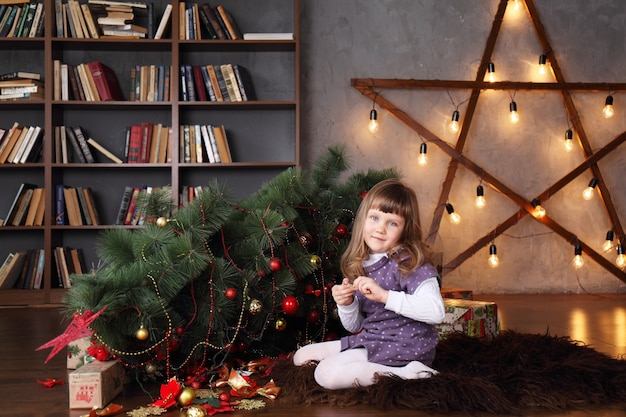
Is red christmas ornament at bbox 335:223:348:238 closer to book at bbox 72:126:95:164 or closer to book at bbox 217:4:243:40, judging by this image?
book at bbox 217:4:243:40

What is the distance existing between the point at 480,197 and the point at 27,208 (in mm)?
2510

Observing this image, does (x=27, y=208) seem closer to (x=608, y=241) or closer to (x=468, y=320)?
(x=468, y=320)

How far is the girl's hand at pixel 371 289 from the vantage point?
5.27 ft

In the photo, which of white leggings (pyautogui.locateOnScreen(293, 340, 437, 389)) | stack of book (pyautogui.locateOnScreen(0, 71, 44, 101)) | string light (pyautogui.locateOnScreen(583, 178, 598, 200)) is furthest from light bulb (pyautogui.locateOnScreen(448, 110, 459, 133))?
white leggings (pyautogui.locateOnScreen(293, 340, 437, 389))

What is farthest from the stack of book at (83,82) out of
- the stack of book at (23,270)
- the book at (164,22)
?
the stack of book at (23,270)

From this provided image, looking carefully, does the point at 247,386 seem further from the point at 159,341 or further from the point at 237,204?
the point at 237,204

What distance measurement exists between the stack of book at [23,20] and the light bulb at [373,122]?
1.86 meters

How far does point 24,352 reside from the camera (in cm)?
227

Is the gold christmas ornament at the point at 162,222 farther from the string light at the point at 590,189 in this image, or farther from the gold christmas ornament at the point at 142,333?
the string light at the point at 590,189

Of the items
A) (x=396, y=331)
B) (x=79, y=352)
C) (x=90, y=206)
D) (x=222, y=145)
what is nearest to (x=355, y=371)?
(x=396, y=331)

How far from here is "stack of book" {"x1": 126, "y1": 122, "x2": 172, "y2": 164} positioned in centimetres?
364

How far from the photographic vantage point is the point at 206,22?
3.63 metres

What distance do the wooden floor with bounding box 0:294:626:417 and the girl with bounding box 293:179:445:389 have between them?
0.15 metres

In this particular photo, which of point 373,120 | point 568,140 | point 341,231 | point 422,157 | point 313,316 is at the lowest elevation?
point 313,316
